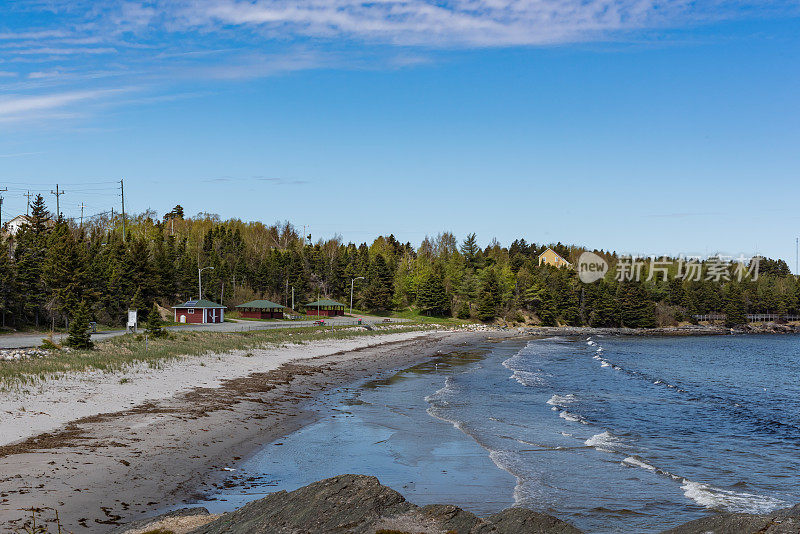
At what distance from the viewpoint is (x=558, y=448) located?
1950 centimetres

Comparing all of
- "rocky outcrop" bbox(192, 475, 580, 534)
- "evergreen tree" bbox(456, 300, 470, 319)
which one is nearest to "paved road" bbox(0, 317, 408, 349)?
"rocky outcrop" bbox(192, 475, 580, 534)

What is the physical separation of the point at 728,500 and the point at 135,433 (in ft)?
51.2

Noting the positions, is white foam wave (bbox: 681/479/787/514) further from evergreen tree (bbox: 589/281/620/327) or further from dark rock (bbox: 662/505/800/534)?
evergreen tree (bbox: 589/281/620/327)

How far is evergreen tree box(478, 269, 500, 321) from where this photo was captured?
388 feet

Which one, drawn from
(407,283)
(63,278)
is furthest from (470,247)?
(63,278)

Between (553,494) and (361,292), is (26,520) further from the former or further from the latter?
(361,292)

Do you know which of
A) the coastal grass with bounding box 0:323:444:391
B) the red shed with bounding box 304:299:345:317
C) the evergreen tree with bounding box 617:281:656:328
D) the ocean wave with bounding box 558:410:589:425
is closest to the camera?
the coastal grass with bounding box 0:323:444:391

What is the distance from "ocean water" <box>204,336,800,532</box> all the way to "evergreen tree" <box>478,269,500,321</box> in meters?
78.9

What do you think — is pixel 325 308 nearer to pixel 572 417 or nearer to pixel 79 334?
pixel 79 334

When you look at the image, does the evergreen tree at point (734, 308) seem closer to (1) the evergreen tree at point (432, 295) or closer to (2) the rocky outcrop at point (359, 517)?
(1) the evergreen tree at point (432, 295)

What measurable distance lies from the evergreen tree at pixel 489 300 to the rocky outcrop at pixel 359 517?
4360 inches

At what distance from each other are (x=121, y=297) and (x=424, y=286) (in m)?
61.8

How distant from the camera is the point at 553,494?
14.4 m

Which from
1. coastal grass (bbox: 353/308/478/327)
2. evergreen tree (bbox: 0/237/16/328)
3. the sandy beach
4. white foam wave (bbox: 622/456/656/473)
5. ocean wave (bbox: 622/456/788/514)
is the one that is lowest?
coastal grass (bbox: 353/308/478/327)
